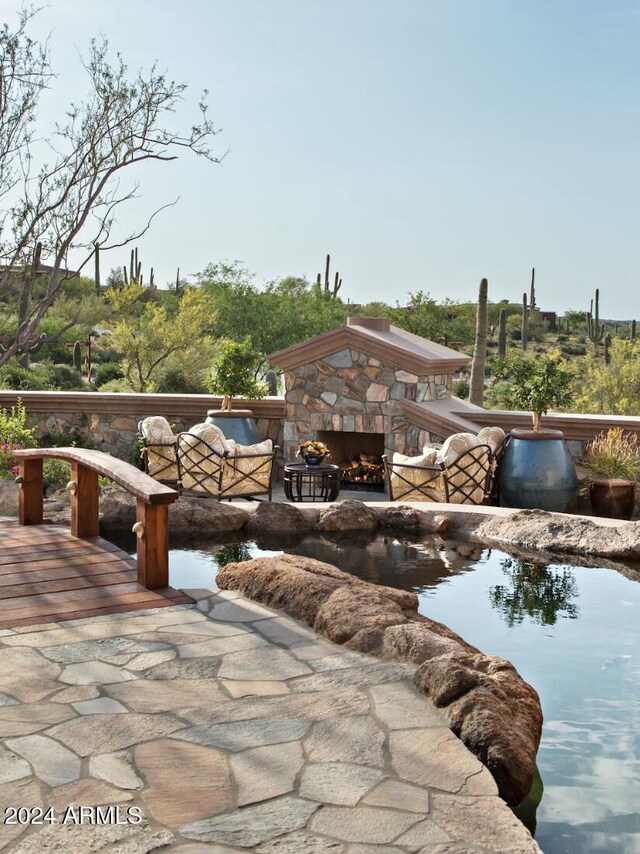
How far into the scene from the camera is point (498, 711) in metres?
4.26

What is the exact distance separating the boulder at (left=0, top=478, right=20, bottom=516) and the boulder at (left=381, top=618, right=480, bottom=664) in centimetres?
552

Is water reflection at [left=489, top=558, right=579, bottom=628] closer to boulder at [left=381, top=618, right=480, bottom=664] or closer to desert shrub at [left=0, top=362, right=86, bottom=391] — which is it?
boulder at [left=381, top=618, right=480, bottom=664]

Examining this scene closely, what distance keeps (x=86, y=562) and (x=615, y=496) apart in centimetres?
658

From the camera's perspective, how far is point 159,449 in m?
12.1

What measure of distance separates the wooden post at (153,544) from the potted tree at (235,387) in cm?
634

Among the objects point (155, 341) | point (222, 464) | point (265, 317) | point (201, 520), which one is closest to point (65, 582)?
point (201, 520)

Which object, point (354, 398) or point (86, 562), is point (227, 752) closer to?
point (86, 562)

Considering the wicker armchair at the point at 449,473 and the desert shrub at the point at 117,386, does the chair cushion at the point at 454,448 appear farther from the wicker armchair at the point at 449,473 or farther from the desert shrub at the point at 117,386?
A: the desert shrub at the point at 117,386

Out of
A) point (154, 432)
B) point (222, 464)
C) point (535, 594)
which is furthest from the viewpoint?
point (154, 432)

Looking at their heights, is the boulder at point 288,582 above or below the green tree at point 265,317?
below

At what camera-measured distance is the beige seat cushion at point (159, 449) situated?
39.4ft

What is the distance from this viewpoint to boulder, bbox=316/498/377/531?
360 inches

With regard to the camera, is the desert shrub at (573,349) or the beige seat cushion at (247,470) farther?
the desert shrub at (573,349)

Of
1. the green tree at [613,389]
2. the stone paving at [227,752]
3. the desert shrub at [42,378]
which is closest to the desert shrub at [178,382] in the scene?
the desert shrub at [42,378]
